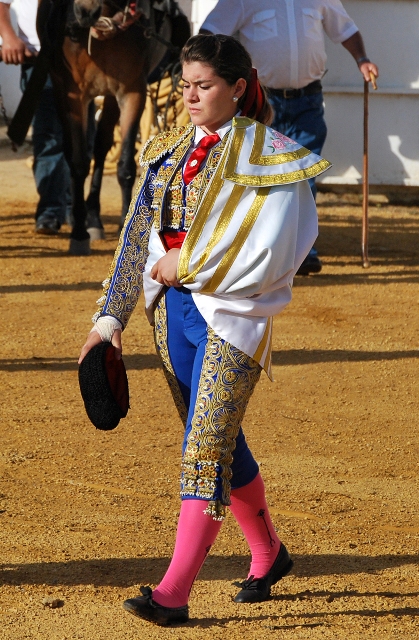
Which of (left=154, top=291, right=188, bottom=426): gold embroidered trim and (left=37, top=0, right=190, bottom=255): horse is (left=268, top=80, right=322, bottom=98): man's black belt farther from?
(left=154, top=291, right=188, bottom=426): gold embroidered trim

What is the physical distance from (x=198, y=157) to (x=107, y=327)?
0.55 metres

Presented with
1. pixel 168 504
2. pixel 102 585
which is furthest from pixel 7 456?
pixel 102 585

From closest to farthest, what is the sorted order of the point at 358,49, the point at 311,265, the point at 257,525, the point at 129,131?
the point at 257,525, the point at 358,49, the point at 311,265, the point at 129,131

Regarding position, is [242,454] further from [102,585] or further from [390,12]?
[390,12]

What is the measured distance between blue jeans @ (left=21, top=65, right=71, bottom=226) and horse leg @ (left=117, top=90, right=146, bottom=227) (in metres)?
1.04

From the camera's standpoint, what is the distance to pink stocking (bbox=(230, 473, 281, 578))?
3.38m

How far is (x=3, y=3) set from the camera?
8695 mm

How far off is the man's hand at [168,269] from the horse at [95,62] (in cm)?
535

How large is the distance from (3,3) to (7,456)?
5.09 metres

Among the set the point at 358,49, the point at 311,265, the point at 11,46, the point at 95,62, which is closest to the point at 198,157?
the point at 358,49

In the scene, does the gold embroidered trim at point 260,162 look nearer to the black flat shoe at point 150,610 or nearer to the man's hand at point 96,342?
the man's hand at point 96,342

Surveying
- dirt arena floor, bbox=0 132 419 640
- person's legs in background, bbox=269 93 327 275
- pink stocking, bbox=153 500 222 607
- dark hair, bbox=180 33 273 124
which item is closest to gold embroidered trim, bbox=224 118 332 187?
dark hair, bbox=180 33 273 124

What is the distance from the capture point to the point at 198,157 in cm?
322

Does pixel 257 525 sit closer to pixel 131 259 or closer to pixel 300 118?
pixel 131 259
